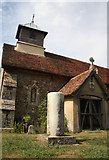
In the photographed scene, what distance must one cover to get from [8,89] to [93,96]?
24.0 feet

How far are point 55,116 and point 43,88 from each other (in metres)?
6.30

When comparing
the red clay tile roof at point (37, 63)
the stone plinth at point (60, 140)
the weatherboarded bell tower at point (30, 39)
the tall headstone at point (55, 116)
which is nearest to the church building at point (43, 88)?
the red clay tile roof at point (37, 63)

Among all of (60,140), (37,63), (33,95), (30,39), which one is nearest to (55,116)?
(60,140)

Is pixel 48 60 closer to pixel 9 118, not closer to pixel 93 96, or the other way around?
pixel 93 96

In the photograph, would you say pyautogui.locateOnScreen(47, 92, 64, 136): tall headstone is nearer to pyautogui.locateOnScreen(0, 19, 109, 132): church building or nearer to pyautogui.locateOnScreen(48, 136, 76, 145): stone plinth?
pyautogui.locateOnScreen(48, 136, 76, 145): stone plinth

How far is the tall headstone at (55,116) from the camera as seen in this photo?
21.0ft

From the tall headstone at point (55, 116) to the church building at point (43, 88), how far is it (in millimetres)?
3873

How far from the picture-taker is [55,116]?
6520 mm

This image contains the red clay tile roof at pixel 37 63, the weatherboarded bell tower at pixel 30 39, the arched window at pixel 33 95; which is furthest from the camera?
the weatherboarded bell tower at pixel 30 39

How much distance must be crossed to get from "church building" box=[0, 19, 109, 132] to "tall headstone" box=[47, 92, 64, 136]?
3.87m

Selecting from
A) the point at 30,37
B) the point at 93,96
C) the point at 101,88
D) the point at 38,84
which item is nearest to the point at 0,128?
the point at 38,84

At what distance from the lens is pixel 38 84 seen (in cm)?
1252

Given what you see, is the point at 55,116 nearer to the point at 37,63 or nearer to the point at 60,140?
the point at 60,140

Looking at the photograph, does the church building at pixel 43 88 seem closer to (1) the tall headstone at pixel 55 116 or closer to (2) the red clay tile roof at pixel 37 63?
(2) the red clay tile roof at pixel 37 63
